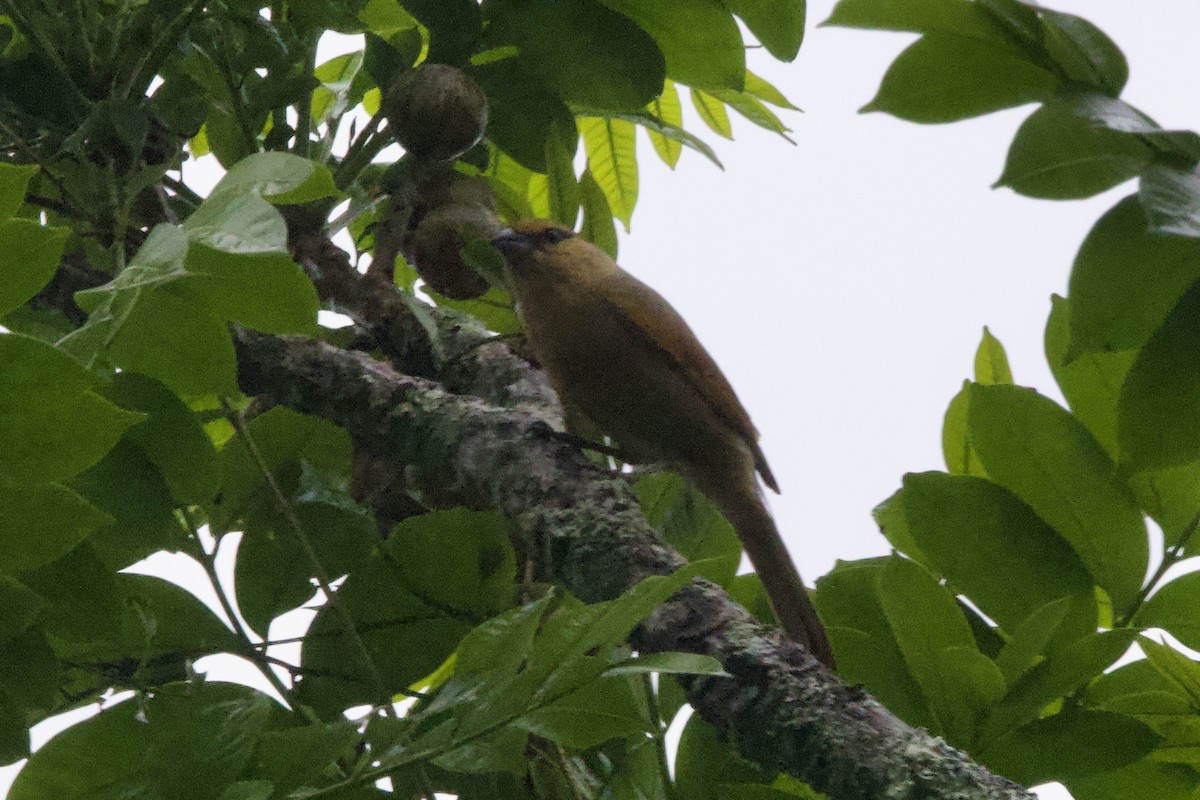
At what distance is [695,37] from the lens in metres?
1.49

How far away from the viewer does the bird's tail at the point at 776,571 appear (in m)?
1.31

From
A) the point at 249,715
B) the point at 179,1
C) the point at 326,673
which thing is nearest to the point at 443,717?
the point at 249,715

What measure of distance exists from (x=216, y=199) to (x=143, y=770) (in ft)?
1.40

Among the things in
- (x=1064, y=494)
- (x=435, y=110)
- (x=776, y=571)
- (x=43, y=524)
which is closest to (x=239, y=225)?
(x=43, y=524)

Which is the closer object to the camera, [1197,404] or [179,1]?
[1197,404]

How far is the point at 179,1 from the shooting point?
1.29 metres

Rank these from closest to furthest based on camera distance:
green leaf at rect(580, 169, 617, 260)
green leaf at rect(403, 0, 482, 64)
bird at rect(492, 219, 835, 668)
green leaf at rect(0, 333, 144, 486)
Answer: green leaf at rect(0, 333, 144, 486), green leaf at rect(403, 0, 482, 64), green leaf at rect(580, 169, 617, 260), bird at rect(492, 219, 835, 668)

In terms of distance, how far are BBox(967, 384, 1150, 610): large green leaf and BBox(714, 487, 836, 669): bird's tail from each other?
0.25 metres

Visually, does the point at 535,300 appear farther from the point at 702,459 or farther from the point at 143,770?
the point at 143,770

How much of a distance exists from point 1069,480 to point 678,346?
1247mm

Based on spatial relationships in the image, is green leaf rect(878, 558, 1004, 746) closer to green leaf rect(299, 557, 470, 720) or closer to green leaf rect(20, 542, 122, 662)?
green leaf rect(299, 557, 470, 720)

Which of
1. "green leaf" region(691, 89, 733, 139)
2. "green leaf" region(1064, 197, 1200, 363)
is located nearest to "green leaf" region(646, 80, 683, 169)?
"green leaf" region(691, 89, 733, 139)

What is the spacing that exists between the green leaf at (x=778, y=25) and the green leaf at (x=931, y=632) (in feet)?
1.87

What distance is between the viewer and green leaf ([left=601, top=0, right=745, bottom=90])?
4.79ft
